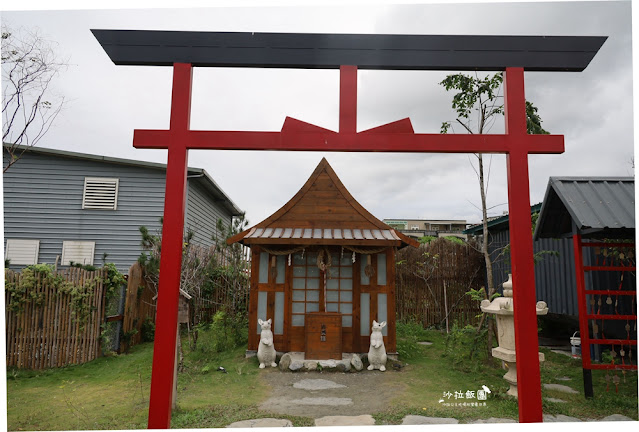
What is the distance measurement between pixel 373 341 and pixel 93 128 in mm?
7799

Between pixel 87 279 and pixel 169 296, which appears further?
pixel 87 279

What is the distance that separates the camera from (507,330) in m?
5.33

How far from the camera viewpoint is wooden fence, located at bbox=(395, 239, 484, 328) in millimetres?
10602

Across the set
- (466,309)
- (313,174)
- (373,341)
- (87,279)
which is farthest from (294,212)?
(466,309)

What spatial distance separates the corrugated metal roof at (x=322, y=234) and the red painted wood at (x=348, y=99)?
403 cm

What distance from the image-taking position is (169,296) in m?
3.00

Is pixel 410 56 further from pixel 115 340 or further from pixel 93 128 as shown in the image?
pixel 93 128

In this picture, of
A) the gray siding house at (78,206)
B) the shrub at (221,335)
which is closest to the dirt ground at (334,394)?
the shrub at (221,335)

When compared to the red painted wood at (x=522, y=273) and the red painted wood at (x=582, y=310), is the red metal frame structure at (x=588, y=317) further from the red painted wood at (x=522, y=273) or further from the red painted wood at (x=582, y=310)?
the red painted wood at (x=522, y=273)

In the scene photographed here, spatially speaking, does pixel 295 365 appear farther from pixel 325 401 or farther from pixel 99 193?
pixel 99 193

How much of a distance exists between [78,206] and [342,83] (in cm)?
1019

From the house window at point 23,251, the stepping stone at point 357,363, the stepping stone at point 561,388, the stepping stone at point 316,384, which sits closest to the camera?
the stepping stone at point 561,388

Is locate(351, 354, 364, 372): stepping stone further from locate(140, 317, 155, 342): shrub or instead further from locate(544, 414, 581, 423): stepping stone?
locate(140, 317, 155, 342): shrub

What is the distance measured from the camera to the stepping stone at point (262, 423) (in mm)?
4135
